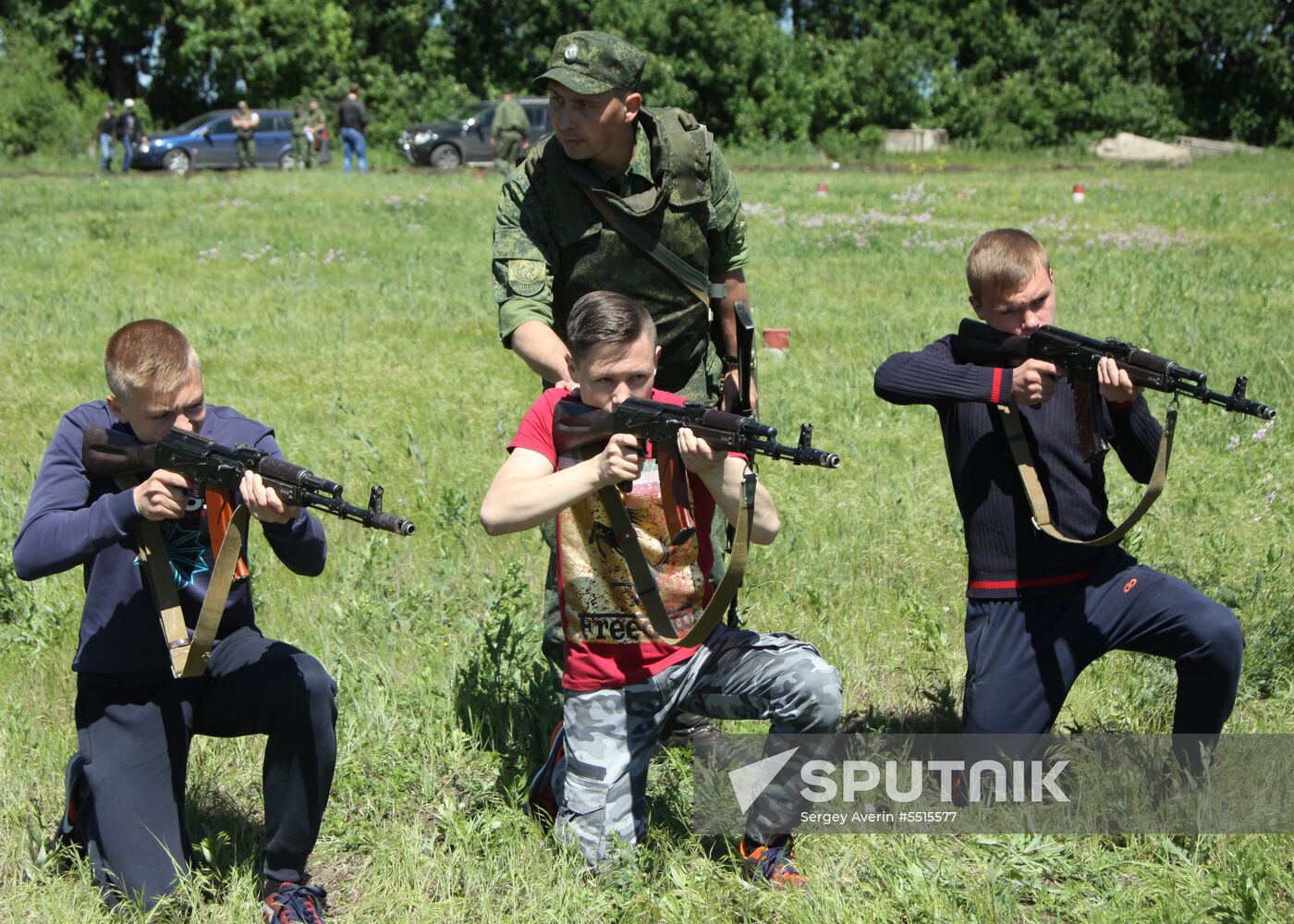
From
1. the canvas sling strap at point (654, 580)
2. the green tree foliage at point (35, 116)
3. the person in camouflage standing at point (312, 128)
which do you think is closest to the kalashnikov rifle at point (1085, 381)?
the canvas sling strap at point (654, 580)

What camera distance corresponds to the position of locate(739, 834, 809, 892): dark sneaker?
382 cm

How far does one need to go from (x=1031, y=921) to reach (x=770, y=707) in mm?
939

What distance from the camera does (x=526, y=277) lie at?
469 cm

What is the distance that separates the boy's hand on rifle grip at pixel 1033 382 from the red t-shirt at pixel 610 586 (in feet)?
3.46

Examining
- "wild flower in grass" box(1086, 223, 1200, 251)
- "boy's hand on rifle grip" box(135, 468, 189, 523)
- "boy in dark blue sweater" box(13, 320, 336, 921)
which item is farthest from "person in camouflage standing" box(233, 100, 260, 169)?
"boy's hand on rifle grip" box(135, 468, 189, 523)

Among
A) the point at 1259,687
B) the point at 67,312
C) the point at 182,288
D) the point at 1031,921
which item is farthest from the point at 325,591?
the point at 182,288

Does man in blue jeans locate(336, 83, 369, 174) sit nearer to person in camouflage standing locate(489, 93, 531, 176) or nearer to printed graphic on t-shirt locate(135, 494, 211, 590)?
person in camouflage standing locate(489, 93, 531, 176)

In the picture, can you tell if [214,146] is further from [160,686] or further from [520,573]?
[160,686]

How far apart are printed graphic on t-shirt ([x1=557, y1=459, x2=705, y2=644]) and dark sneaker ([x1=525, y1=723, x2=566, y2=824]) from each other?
498 mm

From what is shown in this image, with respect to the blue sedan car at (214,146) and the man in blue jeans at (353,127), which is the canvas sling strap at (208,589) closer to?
the man in blue jeans at (353,127)

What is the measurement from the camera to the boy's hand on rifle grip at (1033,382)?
3.96m

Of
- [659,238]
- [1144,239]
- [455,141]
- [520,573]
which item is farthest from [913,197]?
[659,238]

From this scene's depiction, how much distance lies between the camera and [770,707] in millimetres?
3814

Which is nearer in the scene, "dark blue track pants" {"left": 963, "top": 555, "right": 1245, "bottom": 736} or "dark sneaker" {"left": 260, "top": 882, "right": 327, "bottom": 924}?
"dark sneaker" {"left": 260, "top": 882, "right": 327, "bottom": 924}
